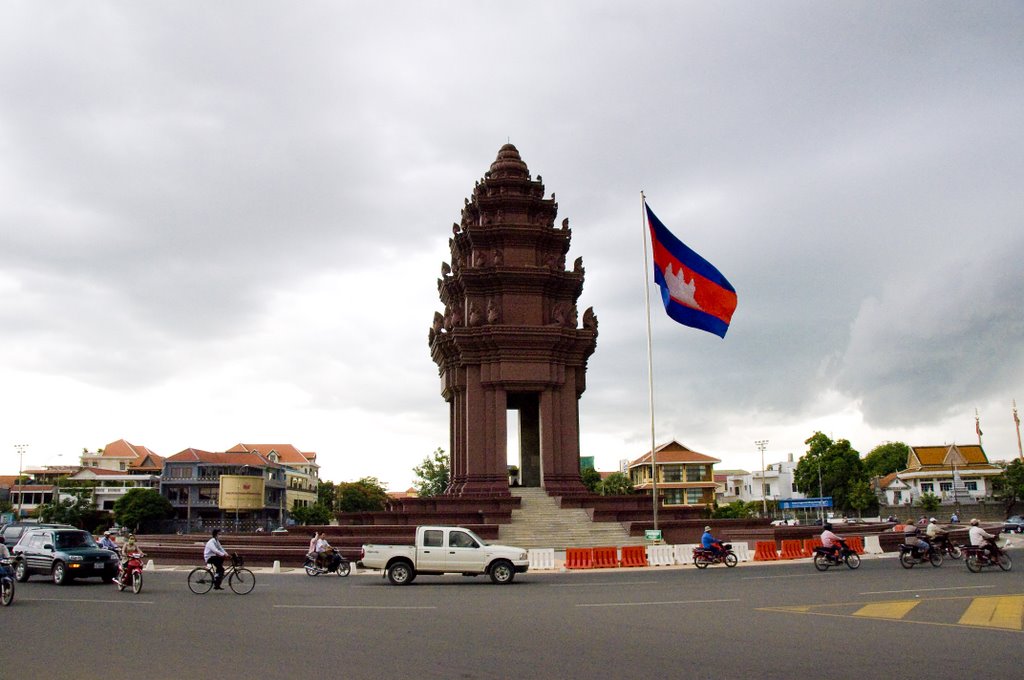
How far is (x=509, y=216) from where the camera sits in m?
46.3

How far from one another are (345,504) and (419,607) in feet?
286

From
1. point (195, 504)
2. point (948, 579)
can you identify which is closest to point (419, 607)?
point (948, 579)

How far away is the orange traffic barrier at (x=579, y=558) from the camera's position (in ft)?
93.2

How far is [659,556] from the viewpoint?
97.8 feet

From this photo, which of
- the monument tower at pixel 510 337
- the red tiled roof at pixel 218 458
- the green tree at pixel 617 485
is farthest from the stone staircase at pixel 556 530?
the red tiled roof at pixel 218 458

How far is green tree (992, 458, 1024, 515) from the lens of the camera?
273ft

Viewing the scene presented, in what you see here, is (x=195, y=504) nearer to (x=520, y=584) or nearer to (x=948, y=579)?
(x=520, y=584)

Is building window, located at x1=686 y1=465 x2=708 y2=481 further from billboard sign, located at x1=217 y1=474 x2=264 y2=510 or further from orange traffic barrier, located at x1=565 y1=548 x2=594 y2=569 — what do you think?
orange traffic barrier, located at x1=565 y1=548 x2=594 y2=569

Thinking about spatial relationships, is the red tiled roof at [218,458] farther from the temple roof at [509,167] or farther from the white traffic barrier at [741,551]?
the white traffic barrier at [741,551]

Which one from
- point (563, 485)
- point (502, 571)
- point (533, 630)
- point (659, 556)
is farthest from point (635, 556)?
point (533, 630)

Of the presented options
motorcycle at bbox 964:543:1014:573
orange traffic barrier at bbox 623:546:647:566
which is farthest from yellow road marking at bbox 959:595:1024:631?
orange traffic barrier at bbox 623:546:647:566

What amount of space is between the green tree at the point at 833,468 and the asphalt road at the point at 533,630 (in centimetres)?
7352

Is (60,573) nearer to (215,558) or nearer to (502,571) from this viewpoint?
(215,558)

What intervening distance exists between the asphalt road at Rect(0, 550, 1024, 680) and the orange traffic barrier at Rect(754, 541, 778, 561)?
9.06m
